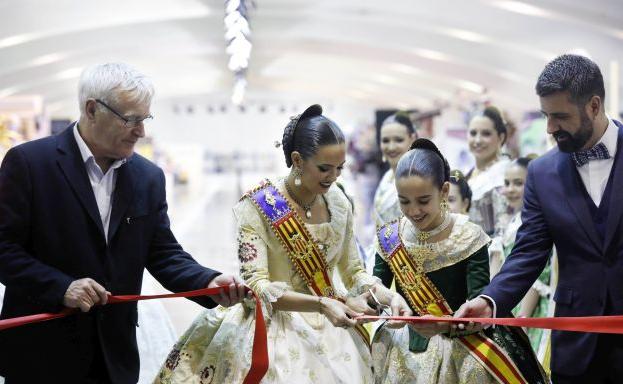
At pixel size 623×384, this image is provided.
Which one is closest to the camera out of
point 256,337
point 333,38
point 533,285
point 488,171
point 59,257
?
point 59,257

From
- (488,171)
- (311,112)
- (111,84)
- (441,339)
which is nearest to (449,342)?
(441,339)

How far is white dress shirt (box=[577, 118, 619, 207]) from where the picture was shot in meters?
3.54

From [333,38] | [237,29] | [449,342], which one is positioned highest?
[333,38]

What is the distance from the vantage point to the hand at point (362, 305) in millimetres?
3877

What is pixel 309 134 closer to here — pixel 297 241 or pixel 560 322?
pixel 297 241

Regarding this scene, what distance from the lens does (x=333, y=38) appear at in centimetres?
2572

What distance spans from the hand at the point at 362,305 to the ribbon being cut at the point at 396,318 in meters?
0.10

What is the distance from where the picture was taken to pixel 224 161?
49281mm

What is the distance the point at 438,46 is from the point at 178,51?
7194 mm

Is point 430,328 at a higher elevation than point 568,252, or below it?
below

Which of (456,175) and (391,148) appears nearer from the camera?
(456,175)

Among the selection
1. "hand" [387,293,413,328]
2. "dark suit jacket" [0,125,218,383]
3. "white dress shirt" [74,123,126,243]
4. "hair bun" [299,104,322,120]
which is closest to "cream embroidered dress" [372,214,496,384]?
"hand" [387,293,413,328]

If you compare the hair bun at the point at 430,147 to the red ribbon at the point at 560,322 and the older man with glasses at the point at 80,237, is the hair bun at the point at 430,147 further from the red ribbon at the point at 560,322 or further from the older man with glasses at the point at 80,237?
the older man with glasses at the point at 80,237

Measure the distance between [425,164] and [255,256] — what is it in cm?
77
